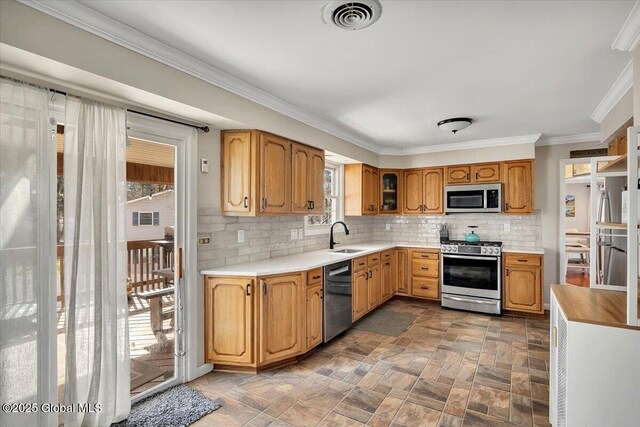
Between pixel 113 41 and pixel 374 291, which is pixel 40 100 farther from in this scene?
pixel 374 291

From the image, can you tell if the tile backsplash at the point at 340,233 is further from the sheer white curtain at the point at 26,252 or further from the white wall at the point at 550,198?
the sheer white curtain at the point at 26,252

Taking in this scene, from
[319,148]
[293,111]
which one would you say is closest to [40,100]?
[293,111]

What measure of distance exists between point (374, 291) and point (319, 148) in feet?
7.14

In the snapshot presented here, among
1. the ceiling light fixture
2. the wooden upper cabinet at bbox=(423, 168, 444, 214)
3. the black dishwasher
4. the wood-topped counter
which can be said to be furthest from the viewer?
the wooden upper cabinet at bbox=(423, 168, 444, 214)

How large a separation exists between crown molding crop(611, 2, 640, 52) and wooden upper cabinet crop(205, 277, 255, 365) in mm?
3052

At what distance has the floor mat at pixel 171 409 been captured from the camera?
2.15 meters

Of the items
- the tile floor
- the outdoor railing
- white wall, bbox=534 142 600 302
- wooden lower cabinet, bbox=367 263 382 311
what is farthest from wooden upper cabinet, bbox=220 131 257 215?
white wall, bbox=534 142 600 302

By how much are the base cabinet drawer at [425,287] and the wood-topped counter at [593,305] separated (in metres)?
2.77

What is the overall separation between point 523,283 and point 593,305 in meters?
2.91

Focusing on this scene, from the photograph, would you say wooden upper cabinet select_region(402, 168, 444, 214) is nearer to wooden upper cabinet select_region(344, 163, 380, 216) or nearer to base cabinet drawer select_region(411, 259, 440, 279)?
wooden upper cabinet select_region(344, 163, 380, 216)

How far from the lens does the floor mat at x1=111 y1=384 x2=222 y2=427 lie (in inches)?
84.6

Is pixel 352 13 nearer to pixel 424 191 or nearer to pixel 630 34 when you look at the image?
pixel 630 34

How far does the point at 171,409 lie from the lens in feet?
7.52

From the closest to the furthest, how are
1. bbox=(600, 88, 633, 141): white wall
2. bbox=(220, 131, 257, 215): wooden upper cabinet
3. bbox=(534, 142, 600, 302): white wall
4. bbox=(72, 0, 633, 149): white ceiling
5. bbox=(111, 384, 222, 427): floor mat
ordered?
bbox=(72, 0, 633, 149): white ceiling → bbox=(111, 384, 222, 427): floor mat → bbox=(600, 88, 633, 141): white wall → bbox=(220, 131, 257, 215): wooden upper cabinet → bbox=(534, 142, 600, 302): white wall
